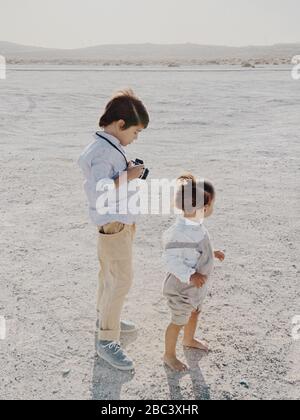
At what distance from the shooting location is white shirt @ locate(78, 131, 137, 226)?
283 cm

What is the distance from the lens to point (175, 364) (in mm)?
3154

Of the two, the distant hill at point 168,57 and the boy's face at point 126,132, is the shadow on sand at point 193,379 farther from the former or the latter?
the distant hill at point 168,57

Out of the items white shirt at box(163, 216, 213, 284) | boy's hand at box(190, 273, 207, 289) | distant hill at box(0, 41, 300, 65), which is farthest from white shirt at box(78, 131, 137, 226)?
distant hill at box(0, 41, 300, 65)

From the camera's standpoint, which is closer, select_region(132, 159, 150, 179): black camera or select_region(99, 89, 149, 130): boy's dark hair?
select_region(99, 89, 149, 130): boy's dark hair

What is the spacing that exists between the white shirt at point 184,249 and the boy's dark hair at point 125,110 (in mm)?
625

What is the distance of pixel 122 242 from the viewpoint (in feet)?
9.93

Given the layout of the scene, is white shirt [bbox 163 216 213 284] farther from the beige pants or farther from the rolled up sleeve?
the beige pants

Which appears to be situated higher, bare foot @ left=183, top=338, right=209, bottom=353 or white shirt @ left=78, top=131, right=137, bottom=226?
white shirt @ left=78, top=131, right=137, bottom=226

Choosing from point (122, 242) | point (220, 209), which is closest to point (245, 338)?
point (122, 242)

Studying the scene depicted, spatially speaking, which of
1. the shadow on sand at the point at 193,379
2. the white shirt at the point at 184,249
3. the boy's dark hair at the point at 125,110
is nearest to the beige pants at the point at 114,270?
the white shirt at the point at 184,249

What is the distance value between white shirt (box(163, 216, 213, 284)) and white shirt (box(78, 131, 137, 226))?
12.2 inches

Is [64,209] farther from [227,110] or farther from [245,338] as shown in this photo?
[227,110]

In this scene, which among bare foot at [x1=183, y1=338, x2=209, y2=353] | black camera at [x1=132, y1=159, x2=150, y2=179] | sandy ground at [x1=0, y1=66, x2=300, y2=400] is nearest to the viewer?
black camera at [x1=132, y1=159, x2=150, y2=179]

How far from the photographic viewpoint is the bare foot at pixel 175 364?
314 cm
